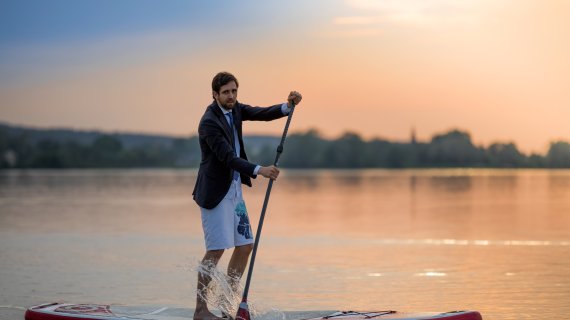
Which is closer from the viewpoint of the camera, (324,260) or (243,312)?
(243,312)

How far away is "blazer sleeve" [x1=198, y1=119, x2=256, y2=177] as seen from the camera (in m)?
6.73

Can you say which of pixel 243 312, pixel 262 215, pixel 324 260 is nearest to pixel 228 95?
pixel 262 215

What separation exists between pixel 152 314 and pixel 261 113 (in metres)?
1.74

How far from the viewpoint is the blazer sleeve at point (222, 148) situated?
265 inches

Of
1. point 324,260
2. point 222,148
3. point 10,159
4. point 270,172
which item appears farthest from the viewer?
point 10,159

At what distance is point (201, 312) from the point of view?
6.97 metres

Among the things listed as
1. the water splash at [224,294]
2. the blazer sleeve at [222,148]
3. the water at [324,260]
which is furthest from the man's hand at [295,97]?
the water at [324,260]

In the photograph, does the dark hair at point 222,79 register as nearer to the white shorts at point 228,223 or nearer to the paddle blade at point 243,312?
the white shorts at point 228,223

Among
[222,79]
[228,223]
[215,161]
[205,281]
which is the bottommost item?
[205,281]

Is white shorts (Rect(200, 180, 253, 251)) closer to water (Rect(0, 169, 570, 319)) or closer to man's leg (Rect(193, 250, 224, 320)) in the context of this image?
man's leg (Rect(193, 250, 224, 320))

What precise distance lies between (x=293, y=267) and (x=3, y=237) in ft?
20.4

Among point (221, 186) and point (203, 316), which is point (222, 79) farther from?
point (203, 316)

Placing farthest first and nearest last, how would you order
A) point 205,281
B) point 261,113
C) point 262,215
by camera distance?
point 261,113 < point 205,281 < point 262,215

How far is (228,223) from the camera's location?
273 inches
